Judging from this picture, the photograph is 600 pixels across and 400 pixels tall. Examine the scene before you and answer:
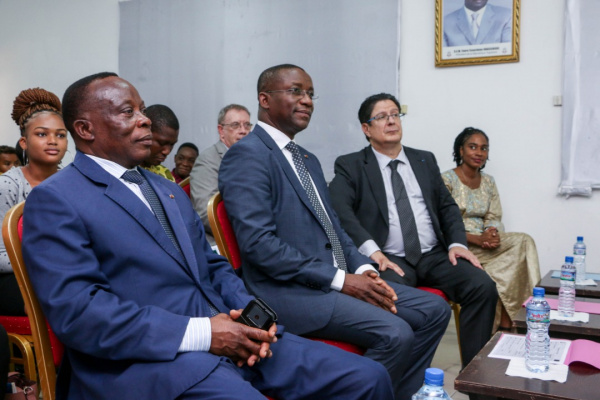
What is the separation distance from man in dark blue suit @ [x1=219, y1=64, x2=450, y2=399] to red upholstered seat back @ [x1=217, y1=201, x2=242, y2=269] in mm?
70

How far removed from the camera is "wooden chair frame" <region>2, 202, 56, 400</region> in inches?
53.4

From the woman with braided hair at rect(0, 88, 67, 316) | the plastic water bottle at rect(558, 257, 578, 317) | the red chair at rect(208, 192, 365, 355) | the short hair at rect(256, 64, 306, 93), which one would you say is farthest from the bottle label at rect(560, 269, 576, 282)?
the woman with braided hair at rect(0, 88, 67, 316)

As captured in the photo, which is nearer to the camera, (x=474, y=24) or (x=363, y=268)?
(x=363, y=268)

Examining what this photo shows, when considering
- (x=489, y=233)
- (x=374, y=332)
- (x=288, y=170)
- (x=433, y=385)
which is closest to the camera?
(x=433, y=385)

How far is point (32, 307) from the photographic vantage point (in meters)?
1.37

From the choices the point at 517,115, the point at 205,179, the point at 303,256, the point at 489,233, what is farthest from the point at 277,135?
the point at 517,115

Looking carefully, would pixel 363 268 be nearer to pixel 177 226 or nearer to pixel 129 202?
pixel 177 226

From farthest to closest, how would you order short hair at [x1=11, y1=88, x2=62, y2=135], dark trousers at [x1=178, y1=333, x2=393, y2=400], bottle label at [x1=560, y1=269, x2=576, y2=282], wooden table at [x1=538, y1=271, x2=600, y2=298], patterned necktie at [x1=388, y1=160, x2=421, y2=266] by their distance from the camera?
patterned necktie at [x1=388, y1=160, x2=421, y2=266] → wooden table at [x1=538, y1=271, x2=600, y2=298] → short hair at [x1=11, y1=88, x2=62, y2=135] → bottle label at [x1=560, y1=269, x2=576, y2=282] → dark trousers at [x1=178, y1=333, x2=393, y2=400]

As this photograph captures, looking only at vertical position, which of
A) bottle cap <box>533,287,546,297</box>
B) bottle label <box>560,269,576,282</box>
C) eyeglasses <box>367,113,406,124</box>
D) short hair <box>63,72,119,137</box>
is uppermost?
eyeglasses <box>367,113,406,124</box>

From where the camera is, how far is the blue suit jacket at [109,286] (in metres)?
1.22

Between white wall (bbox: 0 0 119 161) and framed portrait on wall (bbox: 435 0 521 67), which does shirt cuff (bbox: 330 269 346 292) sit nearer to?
framed portrait on wall (bbox: 435 0 521 67)

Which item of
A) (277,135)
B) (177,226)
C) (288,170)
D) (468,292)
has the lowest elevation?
(468,292)

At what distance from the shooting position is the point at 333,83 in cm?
Answer: 438

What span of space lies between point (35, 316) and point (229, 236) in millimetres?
840
